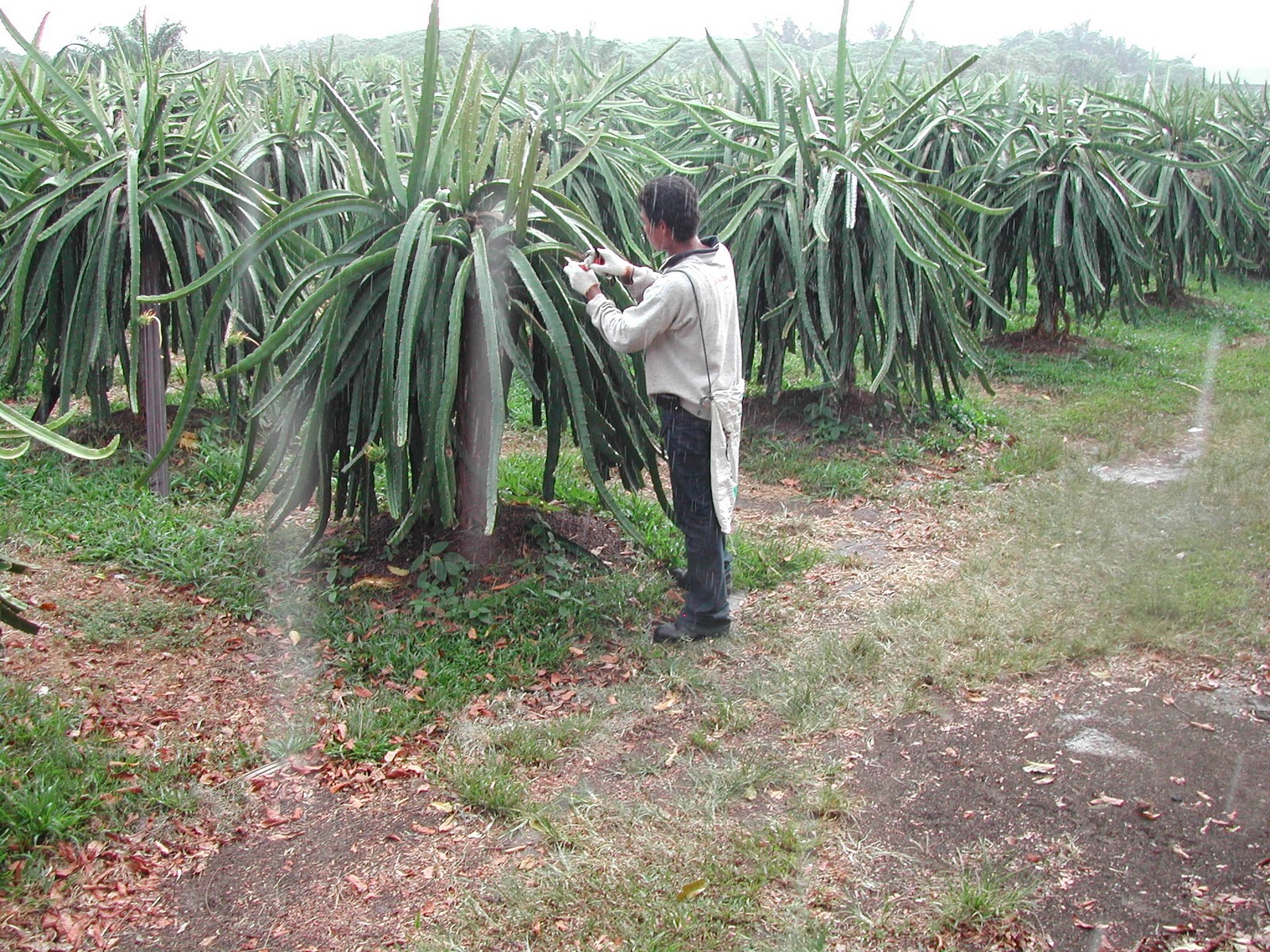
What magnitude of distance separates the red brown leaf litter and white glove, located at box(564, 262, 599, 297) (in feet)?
4.45

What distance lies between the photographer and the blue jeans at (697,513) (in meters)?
4.32

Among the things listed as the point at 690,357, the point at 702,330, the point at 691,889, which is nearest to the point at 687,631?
the point at 690,357

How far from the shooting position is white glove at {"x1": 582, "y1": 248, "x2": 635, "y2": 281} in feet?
13.9

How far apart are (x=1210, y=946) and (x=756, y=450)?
4.38m

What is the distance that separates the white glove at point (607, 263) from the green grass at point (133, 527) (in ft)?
6.15

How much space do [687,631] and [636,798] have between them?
3.49 feet

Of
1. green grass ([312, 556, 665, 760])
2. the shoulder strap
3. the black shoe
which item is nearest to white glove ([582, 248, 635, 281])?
the shoulder strap

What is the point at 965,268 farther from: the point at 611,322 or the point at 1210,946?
the point at 1210,946

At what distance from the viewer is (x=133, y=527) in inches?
199

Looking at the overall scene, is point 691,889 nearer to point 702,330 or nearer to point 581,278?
point 702,330

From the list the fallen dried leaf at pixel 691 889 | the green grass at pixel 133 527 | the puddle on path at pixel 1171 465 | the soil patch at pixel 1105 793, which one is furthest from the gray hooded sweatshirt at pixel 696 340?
the puddle on path at pixel 1171 465

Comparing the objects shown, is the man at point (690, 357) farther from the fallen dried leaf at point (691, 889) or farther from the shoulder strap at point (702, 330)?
the fallen dried leaf at point (691, 889)

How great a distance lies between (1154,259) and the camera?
384 inches

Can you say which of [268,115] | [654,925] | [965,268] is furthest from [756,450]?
[654,925]
